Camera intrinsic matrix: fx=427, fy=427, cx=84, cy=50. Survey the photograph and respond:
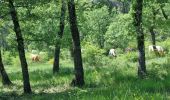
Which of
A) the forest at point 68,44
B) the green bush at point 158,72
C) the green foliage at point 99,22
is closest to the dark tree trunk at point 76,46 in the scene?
the forest at point 68,44

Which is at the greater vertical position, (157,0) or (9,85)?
(157,0)

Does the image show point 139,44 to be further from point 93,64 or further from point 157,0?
point 93,64

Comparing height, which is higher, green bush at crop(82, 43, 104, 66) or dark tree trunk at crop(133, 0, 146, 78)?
dark tree trunk at crop(133, 0, 146, 78)

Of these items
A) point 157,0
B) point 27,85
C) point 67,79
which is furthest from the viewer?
point 67,79

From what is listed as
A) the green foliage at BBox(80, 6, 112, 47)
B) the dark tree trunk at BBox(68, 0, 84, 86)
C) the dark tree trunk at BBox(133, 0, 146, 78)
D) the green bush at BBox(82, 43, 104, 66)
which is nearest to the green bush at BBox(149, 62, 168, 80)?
the dark tree trunk at BBox(133, 0, 146, 78)

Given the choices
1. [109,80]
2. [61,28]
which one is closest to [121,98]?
[109,80]

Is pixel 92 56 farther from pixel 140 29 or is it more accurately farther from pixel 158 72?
pixel 140 29

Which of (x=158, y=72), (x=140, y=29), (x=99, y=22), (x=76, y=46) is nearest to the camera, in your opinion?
(x=76, y=46)

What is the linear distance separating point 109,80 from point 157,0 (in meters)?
4.87

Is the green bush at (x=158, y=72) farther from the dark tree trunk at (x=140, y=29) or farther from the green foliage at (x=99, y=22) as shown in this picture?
the green foliage at (x=99, y=22)

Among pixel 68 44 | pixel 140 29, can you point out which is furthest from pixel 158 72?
pixel 68 44

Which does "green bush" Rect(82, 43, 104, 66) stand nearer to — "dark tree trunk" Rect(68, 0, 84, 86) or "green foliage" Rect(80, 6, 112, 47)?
"dark tree trunk" Rect(68, 0, 84, 86)

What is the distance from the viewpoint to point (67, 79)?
24562mm

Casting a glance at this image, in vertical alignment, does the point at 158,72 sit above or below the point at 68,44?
below
